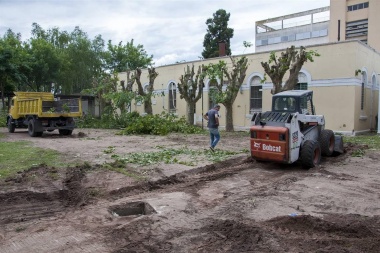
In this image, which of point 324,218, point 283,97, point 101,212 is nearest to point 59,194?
point 101,212

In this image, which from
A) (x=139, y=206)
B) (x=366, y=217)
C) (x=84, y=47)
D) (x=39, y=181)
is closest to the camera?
(x=366, y=217)

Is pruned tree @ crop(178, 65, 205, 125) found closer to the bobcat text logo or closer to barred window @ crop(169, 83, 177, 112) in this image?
barred window @ crop(169, 83, 177, 112)

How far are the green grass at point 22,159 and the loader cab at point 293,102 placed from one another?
6813 millimetres

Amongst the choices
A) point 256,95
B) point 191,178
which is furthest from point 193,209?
point 256,95

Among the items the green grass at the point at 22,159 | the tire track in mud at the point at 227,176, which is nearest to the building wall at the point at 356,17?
the tire track in mud at the point at 227,176

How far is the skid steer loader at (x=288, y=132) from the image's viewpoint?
384 inches

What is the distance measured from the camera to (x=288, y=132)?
9625 millimetres

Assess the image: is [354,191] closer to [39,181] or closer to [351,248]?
[351,248]

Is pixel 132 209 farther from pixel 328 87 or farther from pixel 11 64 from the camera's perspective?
pixel 11 64

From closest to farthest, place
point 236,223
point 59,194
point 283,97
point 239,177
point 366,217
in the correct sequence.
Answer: point 236,223 < point 366,217 < point 59,194 < point 239,177 < point 283,97

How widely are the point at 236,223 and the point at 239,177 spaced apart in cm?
376

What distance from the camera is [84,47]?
147 ft

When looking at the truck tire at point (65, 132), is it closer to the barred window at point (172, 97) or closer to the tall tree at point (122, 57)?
the barred window at point (172, 97)

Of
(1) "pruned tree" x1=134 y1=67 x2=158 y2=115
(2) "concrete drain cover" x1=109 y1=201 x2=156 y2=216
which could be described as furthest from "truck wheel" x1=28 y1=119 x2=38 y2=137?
(2) "concrete drain cover" x1=109 y1=201 x2=156 y2=216
